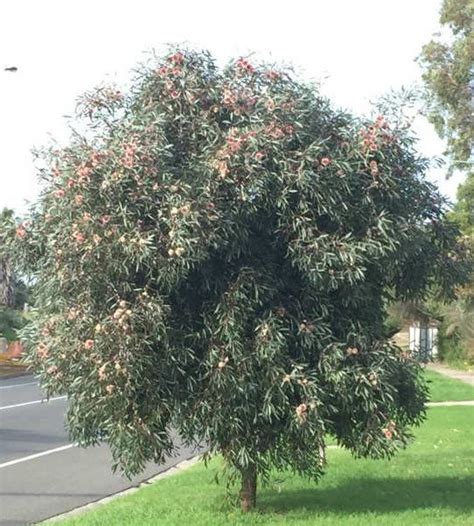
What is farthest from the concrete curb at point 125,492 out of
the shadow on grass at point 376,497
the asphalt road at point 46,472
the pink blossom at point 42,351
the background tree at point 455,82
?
the background tree at point 455,82

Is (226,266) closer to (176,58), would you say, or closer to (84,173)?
(84,173)

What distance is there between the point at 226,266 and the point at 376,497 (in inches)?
119

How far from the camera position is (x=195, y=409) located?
7.61 metres

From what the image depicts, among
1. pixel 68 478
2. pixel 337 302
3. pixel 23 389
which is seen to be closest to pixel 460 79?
pixel 23 389

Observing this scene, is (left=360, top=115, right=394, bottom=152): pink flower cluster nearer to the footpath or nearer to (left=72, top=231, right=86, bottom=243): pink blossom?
(left=72, top=231, right=86, bottom=243): pink blossom

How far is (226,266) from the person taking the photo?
777 cm

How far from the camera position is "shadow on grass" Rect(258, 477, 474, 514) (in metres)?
8.73

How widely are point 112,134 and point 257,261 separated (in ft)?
5.21

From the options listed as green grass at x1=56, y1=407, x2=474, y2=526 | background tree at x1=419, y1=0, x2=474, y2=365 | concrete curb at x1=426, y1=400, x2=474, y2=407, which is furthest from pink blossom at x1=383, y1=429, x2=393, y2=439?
background tree at x1=419, y1=0, x2=474, y2=365

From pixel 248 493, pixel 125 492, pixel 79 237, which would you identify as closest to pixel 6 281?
pixel 125 492

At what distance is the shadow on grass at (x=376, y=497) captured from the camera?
344 inches

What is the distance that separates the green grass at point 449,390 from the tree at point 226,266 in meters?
14.9

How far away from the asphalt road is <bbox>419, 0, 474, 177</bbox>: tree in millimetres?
17031

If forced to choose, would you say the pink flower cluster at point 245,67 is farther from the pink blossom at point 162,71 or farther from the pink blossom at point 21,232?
the pink blossom at point 21,232
